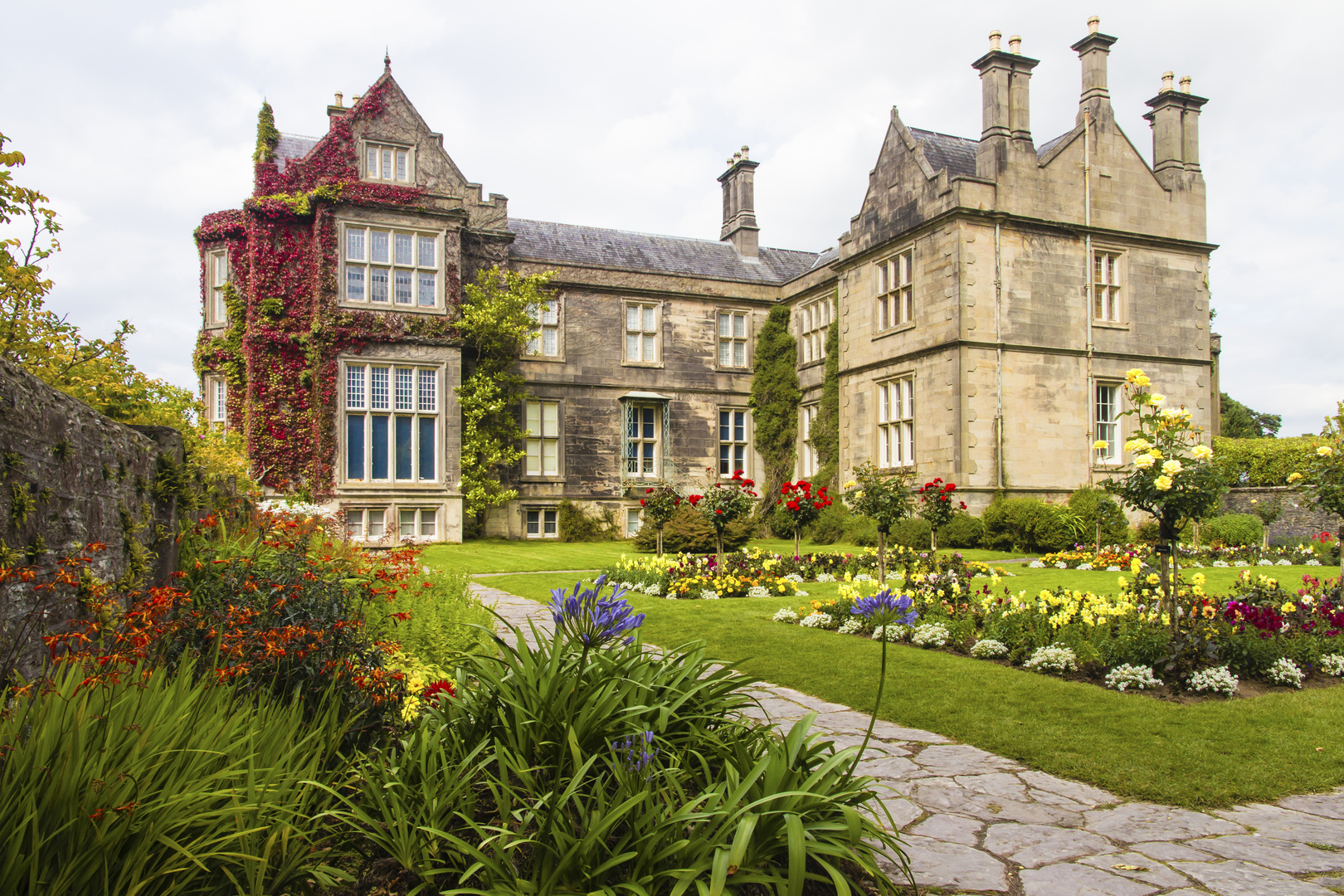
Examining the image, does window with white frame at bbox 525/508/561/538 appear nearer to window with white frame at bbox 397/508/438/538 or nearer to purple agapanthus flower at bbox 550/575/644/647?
window with white frame at bbox 397/508/438/538

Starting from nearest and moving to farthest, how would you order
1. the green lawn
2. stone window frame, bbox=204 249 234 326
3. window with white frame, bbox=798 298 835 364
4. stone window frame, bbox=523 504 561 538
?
the green lawn → stone window frame, bbox=204 249 234 326 → stone window frame, bbox=523 504 561 538 → window with white frame, bbox=798 298 835 364

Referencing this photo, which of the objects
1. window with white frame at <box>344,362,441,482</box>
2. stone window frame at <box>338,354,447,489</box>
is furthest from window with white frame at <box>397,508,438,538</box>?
window with white frame at <box>344,362,441,482</box>

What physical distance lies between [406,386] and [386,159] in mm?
5401

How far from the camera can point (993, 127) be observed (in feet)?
60.0

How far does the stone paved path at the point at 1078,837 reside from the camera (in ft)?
9.70

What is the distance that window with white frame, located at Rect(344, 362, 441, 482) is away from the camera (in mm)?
19391

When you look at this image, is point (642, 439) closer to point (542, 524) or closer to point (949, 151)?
point (542, 524)

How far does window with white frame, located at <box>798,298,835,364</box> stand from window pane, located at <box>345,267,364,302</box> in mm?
11894

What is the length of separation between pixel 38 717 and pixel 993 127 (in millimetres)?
19738

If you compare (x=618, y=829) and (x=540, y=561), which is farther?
(x=540, y=561)

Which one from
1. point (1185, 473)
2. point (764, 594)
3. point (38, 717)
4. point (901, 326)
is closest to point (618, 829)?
point (38, 717)

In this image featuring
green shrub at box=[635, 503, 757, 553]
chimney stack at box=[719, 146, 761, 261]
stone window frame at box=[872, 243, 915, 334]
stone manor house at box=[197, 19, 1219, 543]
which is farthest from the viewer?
chimney stack at box=[719, 146, 761, 261]

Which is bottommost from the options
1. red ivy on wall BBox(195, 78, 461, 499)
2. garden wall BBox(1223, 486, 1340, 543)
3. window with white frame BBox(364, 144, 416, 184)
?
garden wall BBox(1223, 486, 1340, 543)

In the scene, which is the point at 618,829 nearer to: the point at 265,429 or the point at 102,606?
the point at 102,606
